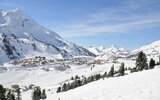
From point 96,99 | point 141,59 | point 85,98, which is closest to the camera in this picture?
point 96,99

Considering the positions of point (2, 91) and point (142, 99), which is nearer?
point (142, 99)

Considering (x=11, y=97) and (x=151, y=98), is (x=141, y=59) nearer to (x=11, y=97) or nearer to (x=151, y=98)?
(x=11, y=97)

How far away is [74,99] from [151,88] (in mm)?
10984

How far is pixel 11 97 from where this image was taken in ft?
270

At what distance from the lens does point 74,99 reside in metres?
39.3

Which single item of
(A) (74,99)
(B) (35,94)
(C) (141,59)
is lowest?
(B) (35,94)

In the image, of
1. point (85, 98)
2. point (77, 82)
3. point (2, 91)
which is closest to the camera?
point (85, 98)

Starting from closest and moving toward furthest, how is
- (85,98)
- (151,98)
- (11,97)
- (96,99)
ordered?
(151,98) → (96,99) → (85,98) → (11,97)

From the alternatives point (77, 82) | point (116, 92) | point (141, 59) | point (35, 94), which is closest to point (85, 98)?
point (116, 92)

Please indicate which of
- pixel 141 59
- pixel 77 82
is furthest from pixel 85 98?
pixel 77 82

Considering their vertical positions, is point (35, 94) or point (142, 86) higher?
point (142, 86)

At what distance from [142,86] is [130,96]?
16.9 feet

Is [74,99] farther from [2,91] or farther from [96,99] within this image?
[2,91]

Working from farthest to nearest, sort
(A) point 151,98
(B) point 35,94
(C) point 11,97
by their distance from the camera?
(B) point 35,94 → (C) point 11,97 → (A) point 151,98
